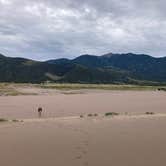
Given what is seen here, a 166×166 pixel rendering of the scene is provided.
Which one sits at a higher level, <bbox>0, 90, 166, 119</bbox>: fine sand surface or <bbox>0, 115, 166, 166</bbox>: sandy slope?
<bbox>0, 115, 166, 166</bbox>: sandy slope

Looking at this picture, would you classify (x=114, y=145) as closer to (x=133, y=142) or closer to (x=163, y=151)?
(x=133, y=142)

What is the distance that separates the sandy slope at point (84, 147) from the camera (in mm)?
9484

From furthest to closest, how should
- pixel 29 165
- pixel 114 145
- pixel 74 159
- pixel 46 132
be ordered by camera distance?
pixel 46 132
pixel 114 145
pixel 74 159
pixel 29 165

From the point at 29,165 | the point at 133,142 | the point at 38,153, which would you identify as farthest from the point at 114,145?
the point at 29,165

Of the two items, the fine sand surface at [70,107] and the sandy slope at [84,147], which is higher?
the sandy slope at [84,147]

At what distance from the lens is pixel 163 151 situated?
34.9 feet

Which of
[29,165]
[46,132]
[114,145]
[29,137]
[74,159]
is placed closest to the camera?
[29,165]

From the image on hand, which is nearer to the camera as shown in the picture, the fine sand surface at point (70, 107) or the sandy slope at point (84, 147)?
the sandy slope at point (84, 147)

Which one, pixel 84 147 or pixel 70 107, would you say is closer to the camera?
pixel 84 147

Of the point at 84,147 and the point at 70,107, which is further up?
the point at 84,147

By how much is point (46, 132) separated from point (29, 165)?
584cm

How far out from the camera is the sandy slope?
31.1 feet

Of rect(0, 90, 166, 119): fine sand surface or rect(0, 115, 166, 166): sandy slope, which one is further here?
rect(0, 90, 166, 119): fine sand surface

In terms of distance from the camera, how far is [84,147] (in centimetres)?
1133
